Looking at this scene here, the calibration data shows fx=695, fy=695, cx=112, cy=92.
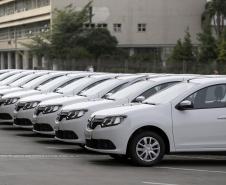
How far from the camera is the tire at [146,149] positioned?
472 inches

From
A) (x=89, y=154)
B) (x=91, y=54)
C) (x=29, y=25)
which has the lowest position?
(x=89, y=154)

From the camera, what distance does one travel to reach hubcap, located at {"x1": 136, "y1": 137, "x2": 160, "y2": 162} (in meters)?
12.0

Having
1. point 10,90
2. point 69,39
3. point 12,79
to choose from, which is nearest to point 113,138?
point 10,90

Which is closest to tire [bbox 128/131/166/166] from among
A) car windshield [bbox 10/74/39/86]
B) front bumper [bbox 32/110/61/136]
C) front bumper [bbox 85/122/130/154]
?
front bumper [bbox 85/122/130/154]

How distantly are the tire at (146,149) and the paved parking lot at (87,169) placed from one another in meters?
0.17

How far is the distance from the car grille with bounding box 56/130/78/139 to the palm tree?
67.2 meters

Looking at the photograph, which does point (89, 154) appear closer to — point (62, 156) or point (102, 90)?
point (62, 156)

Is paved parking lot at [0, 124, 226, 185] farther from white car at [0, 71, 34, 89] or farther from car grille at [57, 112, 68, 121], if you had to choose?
white car at [0, 71, 34, 89]

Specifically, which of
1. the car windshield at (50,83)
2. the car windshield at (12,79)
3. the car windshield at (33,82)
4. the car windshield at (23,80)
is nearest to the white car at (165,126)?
the car windshield at (50,83)

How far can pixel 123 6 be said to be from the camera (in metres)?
85.0

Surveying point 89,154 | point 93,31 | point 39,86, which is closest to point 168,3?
point 93,31

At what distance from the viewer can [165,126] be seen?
39.6 ft

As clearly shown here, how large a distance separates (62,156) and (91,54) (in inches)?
2321

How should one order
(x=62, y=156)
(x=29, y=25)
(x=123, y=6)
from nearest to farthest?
(x=62, y=156) → (x=123, y=6) → (x=29, y=25)
